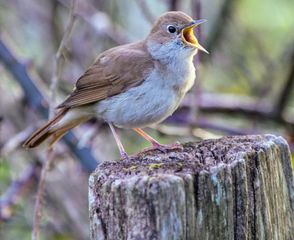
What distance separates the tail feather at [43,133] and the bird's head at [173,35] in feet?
2.66

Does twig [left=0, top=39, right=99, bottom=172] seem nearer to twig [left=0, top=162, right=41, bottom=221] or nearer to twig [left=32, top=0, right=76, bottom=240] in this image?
twig [left=0, top=162, right=41, bottom=221]

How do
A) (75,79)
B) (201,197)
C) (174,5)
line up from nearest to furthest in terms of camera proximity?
(201,197) → (174,5) → (75,79)

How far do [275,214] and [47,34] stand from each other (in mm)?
4746

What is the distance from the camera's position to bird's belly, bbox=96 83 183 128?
175 inches

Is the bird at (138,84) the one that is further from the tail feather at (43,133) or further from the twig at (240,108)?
the twig at (240,108)

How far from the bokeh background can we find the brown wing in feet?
1.68

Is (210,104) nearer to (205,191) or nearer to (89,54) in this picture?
(89,54)

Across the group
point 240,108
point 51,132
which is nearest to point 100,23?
point 240,108

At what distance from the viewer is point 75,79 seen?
6824 mm

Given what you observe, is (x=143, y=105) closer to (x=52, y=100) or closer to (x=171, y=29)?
(x=52, y=100)

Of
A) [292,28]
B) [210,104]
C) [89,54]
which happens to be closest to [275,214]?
[210,104]

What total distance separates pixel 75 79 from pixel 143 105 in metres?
2.51

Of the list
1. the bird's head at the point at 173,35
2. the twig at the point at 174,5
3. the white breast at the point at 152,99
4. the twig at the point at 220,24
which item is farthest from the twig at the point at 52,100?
the twig at the point at 220,24

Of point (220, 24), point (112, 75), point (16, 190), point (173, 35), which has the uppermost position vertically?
point (220, 24)
